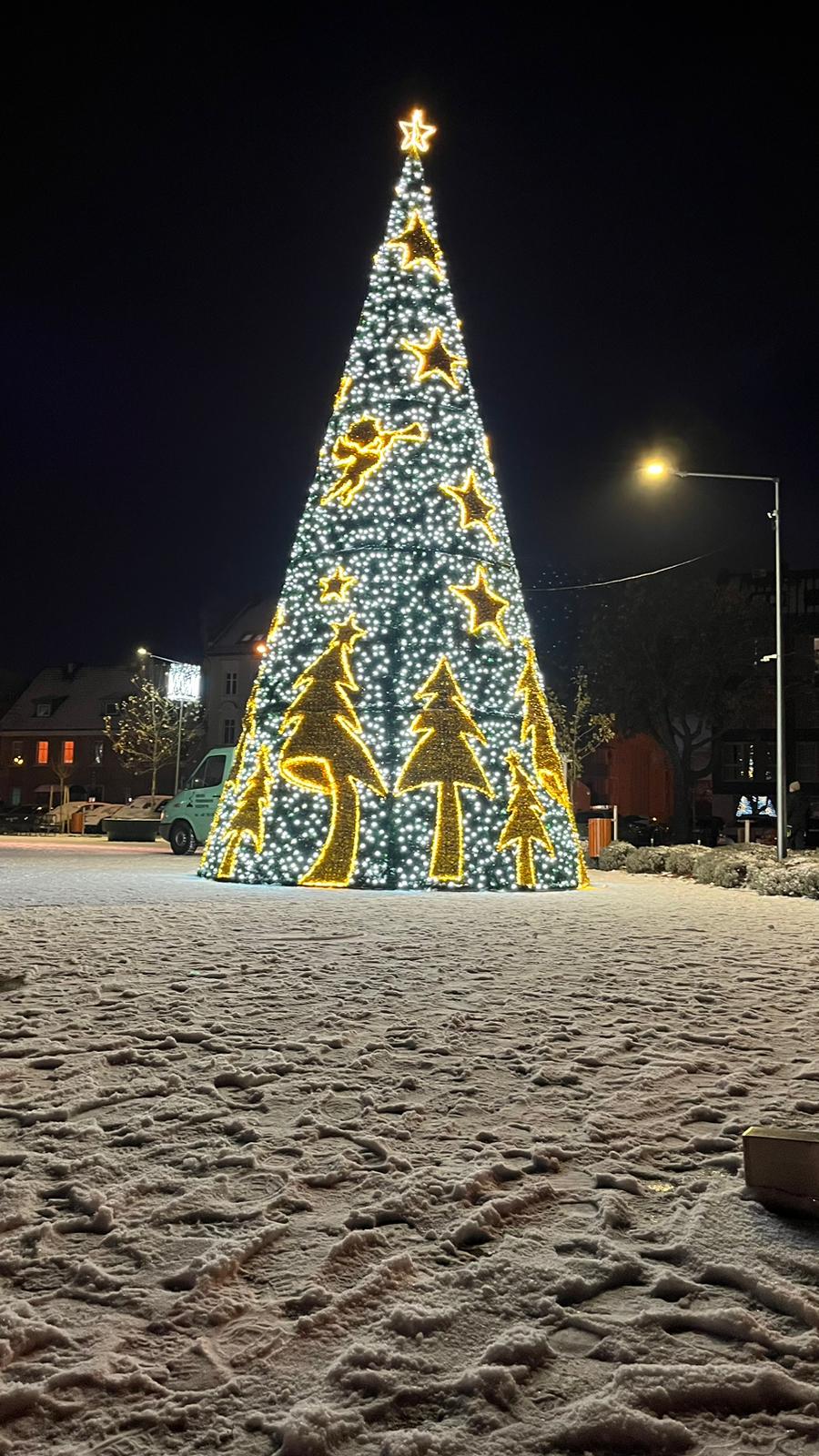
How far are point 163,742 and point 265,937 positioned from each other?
167ft

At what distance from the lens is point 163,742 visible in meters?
57.4

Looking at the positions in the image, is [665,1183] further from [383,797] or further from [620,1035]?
[383,797]

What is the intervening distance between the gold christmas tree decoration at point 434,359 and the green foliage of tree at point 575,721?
25.2 m

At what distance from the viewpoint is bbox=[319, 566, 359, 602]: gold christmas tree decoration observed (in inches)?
557

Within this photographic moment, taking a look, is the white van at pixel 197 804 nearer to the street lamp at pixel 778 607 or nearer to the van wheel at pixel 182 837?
the van wheel at pixel 182 837

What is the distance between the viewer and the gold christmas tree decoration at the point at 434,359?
14.4m

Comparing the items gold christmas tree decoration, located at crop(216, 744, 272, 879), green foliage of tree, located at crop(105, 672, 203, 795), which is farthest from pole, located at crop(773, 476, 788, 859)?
green foliage of tree, located at crop(105, 672, 203, 795)

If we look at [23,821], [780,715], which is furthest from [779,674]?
[23,821]

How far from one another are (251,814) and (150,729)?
44.6 m

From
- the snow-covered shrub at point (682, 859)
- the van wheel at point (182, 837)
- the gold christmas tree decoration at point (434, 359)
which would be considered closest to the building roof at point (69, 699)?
the van wheel at point (182, 837)

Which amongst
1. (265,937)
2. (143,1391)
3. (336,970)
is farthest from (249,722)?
(143,1391)

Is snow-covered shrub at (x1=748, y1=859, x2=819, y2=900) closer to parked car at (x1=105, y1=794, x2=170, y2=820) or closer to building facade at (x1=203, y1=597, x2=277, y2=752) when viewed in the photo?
parked car at (x1=105, y1=794, x2=170, y2=820)

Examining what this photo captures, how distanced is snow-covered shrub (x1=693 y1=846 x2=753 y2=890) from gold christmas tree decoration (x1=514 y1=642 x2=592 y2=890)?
2.88 m

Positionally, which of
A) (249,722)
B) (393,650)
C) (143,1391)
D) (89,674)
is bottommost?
(143,1391)
